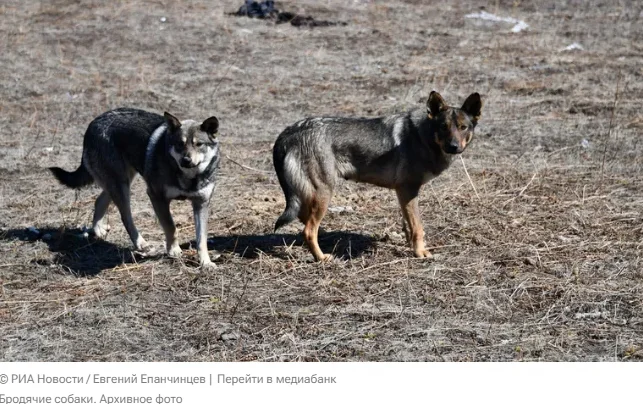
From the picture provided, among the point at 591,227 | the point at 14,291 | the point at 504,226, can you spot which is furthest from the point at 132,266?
the point at 591,227

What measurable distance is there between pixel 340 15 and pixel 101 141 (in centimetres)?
1241

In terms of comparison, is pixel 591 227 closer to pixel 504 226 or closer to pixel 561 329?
pixel 504 226

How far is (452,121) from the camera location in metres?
8.19

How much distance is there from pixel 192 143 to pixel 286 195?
1.02 meters

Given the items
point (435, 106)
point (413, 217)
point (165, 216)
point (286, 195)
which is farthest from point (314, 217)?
point (435, 106)

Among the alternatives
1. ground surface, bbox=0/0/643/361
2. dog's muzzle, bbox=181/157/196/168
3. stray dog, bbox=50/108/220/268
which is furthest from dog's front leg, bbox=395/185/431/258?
dog's muzzle, bbox=181/157/196/168

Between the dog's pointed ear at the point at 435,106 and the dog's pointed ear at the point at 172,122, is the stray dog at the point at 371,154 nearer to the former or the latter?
the dog's pointed ear at the point at 435,106

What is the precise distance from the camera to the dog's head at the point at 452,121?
319 inches

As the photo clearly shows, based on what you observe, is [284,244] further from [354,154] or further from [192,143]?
[192,143]

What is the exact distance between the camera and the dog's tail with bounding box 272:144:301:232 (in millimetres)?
8086

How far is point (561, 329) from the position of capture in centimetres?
652

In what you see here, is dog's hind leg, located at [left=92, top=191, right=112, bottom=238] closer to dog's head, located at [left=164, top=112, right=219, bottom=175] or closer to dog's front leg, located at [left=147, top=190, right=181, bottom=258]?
dog's front leg, located at [left=147, top=190, right=181, bottom=258]

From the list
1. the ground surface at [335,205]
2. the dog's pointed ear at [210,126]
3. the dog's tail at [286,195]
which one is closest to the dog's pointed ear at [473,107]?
the ground surface at [335,205]

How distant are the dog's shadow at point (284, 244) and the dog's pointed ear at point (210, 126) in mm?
1134
